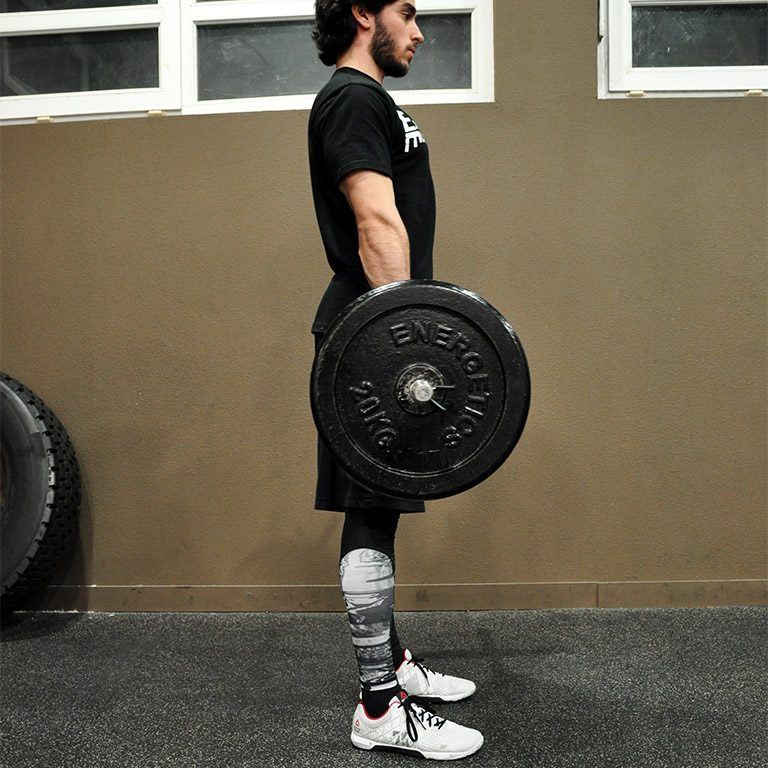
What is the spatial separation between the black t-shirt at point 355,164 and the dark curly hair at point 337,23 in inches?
2.9

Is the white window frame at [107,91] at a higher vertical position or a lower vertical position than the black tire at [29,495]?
higher

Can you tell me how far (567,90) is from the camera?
2090 mm

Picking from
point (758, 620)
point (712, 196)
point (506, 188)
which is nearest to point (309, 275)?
point (506, 188)

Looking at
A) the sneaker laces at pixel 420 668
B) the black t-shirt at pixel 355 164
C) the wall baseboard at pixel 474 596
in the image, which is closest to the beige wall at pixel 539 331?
the wall baseboard at pixel 474 596

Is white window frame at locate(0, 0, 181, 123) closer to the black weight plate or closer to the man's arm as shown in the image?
the man's arm

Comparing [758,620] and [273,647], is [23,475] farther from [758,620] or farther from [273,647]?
[758,620]

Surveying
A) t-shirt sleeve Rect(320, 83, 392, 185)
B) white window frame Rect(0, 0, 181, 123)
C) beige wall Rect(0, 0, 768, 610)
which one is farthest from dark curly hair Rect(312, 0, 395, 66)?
white window frame Rect(0, 0, 181, 123)

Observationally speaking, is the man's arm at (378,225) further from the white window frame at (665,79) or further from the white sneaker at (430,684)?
the white window frame at (665,79)

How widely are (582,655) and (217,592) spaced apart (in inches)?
38.8

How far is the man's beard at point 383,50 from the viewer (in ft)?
4.55

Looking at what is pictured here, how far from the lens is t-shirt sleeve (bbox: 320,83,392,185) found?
127 cm

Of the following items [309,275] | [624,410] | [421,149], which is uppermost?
[421,149]

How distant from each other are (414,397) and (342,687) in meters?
0.71

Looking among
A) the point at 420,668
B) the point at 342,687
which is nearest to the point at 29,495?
the point at 342,687
